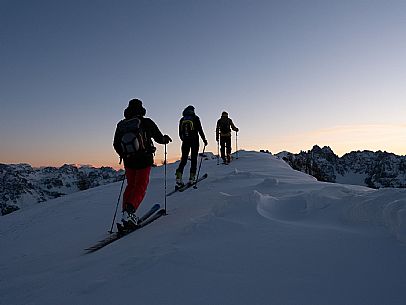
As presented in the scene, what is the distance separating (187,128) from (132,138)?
3.98m

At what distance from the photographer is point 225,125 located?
15844mm

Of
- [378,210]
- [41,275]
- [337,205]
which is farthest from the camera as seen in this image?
[337,205]

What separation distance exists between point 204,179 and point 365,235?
799cm

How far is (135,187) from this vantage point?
5746mm

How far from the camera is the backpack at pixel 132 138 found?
566 cm

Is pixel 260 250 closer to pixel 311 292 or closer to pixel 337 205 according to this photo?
pixel 311 292

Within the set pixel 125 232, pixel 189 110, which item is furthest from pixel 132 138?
pixel 189 110

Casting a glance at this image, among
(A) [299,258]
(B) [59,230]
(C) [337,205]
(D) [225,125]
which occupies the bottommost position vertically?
(B) [59,230]

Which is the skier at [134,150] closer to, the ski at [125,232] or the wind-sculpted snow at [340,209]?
the ski at [125,232]

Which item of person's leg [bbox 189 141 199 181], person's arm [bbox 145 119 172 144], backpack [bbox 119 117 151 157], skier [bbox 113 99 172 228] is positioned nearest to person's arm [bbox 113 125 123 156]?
skier [bbox 113 99 172 228]

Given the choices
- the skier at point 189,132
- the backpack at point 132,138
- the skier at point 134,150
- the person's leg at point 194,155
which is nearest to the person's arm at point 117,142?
the skier at point 134,150

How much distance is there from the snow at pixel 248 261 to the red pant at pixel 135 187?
0.57m

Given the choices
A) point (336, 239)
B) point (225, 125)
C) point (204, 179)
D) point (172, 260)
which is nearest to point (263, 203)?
point (336, 239)

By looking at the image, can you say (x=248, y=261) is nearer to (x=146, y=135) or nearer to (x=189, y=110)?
(x=146, y=135)
